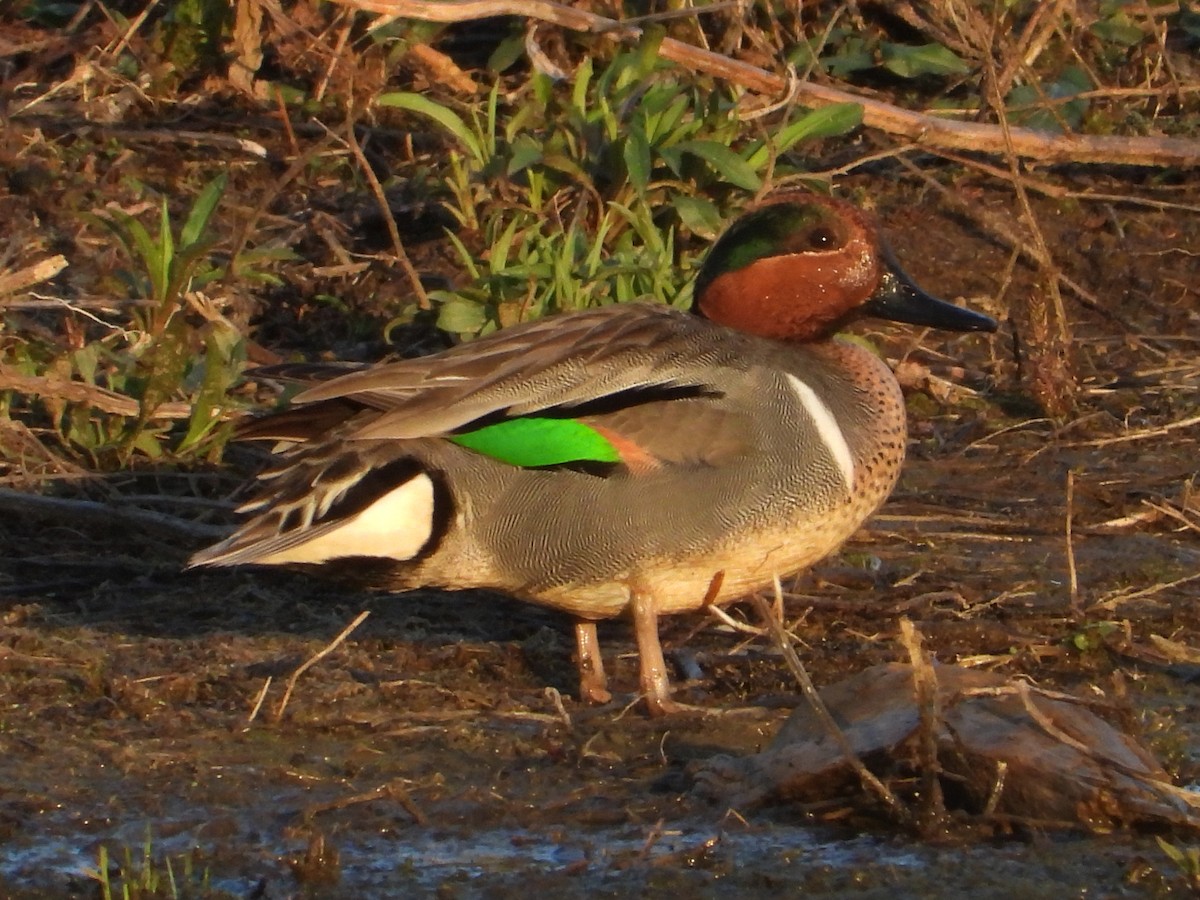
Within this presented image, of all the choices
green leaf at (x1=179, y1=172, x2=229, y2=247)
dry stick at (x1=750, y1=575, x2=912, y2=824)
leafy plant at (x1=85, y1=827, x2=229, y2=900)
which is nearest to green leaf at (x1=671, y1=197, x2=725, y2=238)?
green leaf at (x1=179, y1=172, x2=229, y2=247)

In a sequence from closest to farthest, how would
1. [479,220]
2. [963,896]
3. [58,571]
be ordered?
[963,896] < [58,571] < [479,220]

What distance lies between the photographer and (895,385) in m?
4.13

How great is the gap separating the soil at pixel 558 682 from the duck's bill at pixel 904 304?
1.87ft

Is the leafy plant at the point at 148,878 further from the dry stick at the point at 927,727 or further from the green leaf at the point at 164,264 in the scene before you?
the green leaf at the point at 164,264

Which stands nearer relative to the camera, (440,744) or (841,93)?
(440,744)

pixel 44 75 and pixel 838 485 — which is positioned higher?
pixel 44 75

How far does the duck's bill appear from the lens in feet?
13.9

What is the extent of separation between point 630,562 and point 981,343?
8.21 ft

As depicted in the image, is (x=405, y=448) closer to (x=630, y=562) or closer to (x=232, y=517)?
(x=630, y=562)

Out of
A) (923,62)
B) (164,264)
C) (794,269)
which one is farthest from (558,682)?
(923,62)

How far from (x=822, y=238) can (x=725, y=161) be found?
146 cm

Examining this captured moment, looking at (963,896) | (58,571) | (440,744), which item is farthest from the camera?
(58,571)

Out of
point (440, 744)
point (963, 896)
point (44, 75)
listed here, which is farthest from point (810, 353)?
point (44, 75)

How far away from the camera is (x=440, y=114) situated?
5613 millimetres
